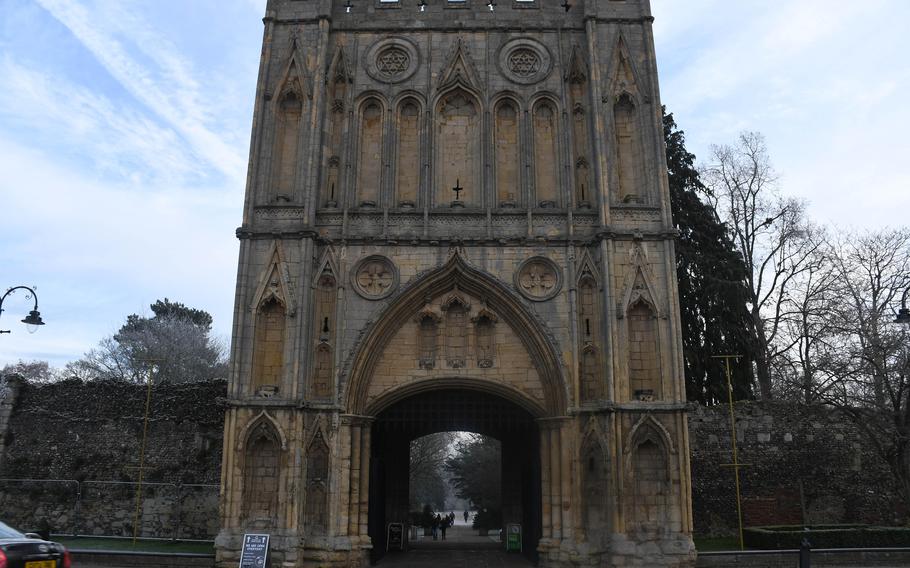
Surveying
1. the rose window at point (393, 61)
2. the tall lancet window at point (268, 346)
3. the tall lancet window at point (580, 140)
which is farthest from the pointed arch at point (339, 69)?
the tall lancet window at point (268, 346)

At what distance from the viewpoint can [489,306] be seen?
17562 mm

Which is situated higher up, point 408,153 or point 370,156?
point 408,153

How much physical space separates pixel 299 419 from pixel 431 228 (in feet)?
17.8

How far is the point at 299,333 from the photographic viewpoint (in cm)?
1638

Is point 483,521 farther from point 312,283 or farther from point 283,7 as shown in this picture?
point 283,7

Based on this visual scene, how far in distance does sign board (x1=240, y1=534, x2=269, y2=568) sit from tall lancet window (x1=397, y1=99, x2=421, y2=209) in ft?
26.9

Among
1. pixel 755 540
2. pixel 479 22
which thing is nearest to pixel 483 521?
pixel 755 540

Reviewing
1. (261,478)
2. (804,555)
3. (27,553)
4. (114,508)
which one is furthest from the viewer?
(114,508)

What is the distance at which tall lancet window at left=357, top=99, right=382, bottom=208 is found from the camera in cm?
1825

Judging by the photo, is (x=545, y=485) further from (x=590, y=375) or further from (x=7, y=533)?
(x=7, y=533)

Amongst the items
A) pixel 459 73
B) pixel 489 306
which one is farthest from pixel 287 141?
pixel 489 306

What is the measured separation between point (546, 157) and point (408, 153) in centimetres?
350

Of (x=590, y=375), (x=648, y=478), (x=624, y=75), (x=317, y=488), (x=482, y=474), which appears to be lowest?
(x=317, y=488)

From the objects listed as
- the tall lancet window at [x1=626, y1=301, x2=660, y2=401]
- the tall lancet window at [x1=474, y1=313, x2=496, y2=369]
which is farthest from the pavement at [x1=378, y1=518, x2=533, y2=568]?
the tall lancet window at [x1=626, y1=301, x2=660, y2=401]
